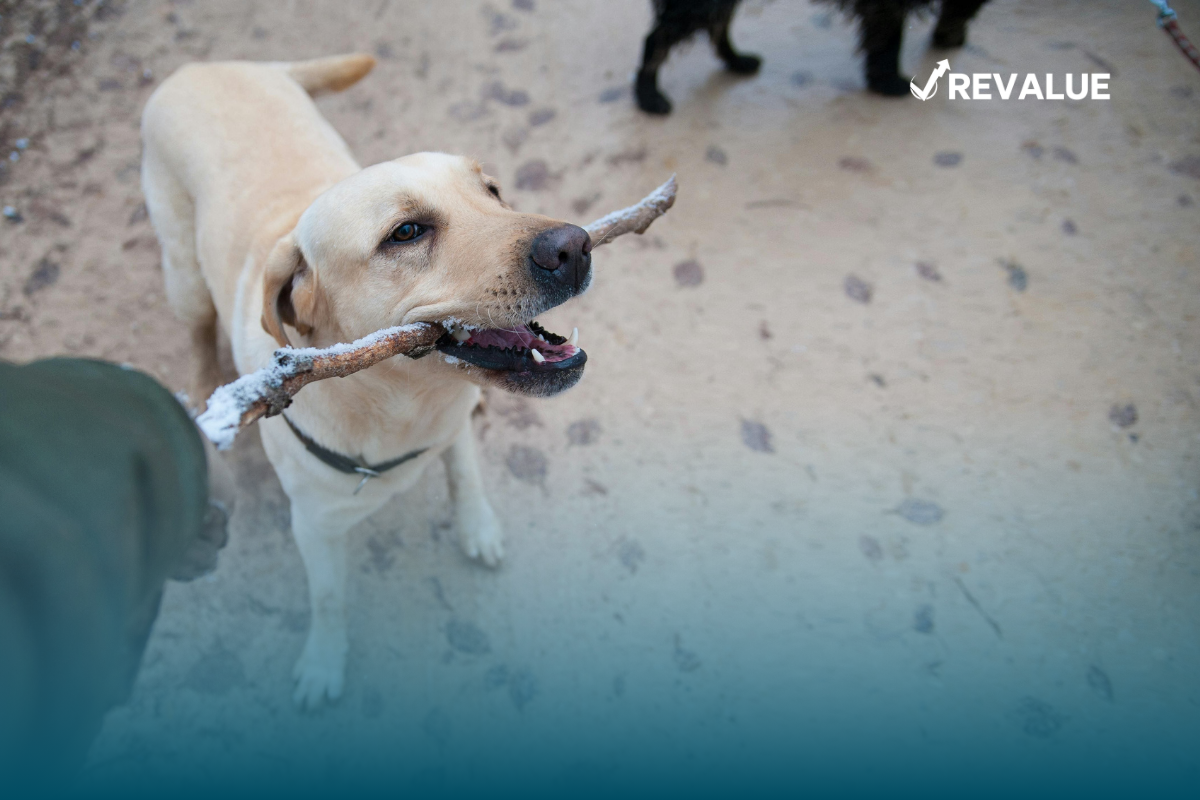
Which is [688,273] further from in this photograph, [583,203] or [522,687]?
[522,687]

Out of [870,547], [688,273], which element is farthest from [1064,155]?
[870,547]

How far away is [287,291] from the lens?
5.47ft

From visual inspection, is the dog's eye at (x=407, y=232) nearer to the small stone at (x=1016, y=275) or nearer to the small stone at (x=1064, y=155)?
the small stone at (x=1016, y=275)

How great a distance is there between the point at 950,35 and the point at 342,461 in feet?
12.5

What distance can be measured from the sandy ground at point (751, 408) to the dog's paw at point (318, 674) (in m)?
0.07

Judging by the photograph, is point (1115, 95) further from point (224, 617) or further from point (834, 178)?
point (224, 617)

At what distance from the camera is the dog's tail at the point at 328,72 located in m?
2.59

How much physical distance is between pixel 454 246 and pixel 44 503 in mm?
890

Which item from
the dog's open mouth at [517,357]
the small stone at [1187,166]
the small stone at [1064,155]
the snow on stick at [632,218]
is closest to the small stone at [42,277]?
the dog's open mouth at [517,357]

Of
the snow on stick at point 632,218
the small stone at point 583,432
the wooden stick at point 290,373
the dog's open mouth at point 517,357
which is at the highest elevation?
the wooden stick at point 290,373

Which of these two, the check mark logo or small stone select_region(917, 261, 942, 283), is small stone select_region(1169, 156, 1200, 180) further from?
small stone select_region(917, 261, 942, 283)

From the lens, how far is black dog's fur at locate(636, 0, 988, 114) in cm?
318

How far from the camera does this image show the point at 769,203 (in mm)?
3268

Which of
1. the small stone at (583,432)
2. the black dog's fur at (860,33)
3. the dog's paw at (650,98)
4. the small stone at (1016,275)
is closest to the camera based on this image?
the small stone at (583,432)
